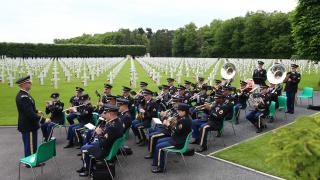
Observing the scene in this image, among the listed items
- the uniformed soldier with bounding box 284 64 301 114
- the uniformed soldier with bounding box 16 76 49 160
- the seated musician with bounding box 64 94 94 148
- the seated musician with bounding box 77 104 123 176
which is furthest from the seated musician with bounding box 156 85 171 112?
the uniformed soldier with bounding box 284 64 301 114

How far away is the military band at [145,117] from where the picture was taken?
25.9ft

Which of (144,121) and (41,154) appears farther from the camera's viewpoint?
(144,121)

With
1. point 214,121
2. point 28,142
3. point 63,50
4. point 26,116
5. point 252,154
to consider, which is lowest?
point 252,154

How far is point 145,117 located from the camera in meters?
10.9

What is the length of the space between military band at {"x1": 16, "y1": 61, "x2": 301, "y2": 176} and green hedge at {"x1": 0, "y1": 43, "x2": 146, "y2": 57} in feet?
207

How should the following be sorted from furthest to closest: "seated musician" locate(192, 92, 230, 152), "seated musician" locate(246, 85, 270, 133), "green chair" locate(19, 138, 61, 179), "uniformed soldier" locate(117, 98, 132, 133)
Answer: "seated musician" locate(246, 85, 270, 133) < "seated musician" locate(192, 92, 230, 152) < "uniformed soldier" locate(117, 98, 132, 133) < "green chair" locate(19, 138, 61, 179)

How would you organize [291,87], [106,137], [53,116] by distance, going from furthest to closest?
[291,87]
[53,116]
[106,137]

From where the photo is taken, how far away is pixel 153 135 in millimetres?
A: 9250

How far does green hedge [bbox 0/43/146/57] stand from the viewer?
6838cm

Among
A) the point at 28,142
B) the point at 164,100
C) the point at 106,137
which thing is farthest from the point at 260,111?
the point at 28,142

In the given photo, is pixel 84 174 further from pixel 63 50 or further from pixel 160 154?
pixel 63 50

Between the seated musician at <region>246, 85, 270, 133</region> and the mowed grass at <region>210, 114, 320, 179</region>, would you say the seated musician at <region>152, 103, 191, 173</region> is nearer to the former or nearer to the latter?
the mowed grass at <region>210, 114, 320, 179</region>

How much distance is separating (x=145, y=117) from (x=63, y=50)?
7247cm

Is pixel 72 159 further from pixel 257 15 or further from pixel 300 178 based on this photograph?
pixel 257 15
